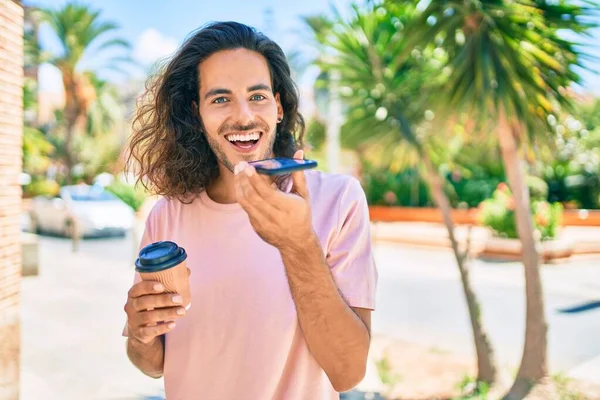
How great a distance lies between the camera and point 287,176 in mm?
1630

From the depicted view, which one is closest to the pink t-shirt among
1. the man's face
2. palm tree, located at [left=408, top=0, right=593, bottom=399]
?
the man's face

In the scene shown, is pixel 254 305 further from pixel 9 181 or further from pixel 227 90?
pixel 9 181

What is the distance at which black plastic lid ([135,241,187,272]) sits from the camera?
127 centimetres

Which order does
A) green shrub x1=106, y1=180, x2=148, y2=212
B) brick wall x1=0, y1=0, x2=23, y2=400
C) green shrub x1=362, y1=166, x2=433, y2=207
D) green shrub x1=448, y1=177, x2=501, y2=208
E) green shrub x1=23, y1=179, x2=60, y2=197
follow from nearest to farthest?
1. brick wall x1=0, y1=0, x2=23, y2=400
2. green shrub x1=106, y1=180, x2=148, y2=212
3. green shrub x1=448, y1=177, x2=501, y2=208
4. green shrub x1=362, y1=166, x2=433, y2=207
5. green shrub x1=23, y1=179, x2=60, y2=197

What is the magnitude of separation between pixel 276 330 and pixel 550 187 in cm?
2238

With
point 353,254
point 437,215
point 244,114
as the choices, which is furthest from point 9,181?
point 437,215

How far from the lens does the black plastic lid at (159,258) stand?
1274 mm

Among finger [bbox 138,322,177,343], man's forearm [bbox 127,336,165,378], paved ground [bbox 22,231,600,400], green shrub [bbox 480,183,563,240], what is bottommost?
paved ground [bbox 22,231,600,400]

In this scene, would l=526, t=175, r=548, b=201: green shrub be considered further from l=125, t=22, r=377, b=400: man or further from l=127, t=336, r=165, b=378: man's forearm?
l=127, t=336, r=165, b=378: man's forearm

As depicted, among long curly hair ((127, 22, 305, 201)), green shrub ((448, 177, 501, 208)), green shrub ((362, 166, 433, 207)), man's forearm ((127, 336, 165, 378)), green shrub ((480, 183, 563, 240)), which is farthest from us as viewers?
green shrub ((362, 166, 433, 207))

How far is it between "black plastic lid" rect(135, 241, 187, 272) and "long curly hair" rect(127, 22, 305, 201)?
461 millimetres

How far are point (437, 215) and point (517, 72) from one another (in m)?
16.2

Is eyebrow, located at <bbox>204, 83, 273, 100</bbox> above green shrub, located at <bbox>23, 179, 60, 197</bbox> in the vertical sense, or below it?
above

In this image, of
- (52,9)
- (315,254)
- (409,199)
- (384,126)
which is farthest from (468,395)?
(52,9)
